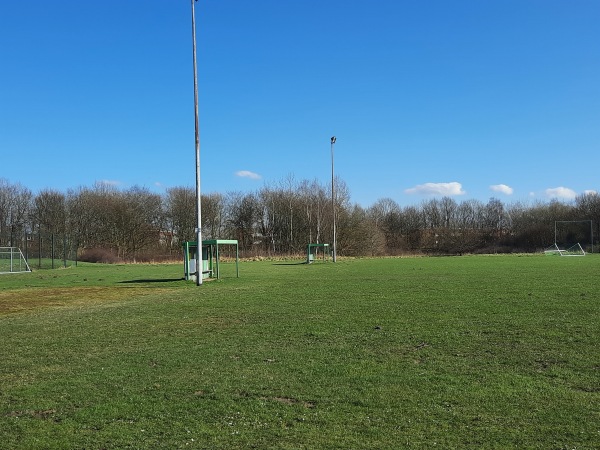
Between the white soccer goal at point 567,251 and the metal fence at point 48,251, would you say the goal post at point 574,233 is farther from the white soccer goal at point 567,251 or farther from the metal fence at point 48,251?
the metal fence at point 48,251

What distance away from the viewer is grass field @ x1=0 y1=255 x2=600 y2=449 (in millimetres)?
4773

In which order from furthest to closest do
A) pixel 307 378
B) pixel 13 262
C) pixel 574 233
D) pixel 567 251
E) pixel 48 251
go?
1. pixel 574 233
2. pixel 567 251
3. pixel 48 251
4. pixel 13 262
5. pixel 307 378

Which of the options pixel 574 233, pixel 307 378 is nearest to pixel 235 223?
pixel 574 233

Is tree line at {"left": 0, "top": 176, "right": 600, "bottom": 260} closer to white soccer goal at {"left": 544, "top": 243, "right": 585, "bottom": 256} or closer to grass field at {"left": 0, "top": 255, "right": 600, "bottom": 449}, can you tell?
white soccer goal at {"left": 544, "top": 243, "right": 585, "bottom": 256}

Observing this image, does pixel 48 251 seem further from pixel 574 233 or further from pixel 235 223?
pixel 574 233

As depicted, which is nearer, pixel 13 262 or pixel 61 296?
pixel 61 296

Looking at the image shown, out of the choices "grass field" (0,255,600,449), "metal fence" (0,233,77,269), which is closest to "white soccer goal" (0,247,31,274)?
"metal fence" (0,233,77,269)

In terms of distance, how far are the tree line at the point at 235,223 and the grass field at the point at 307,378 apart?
4744 centimetres

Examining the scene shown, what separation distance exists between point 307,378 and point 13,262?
132 ft

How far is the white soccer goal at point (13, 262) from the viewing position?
39.3 metres

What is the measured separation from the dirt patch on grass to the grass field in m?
2.65

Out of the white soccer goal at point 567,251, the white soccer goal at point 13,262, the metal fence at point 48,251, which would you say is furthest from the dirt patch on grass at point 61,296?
the white soccer goal at point 567,251

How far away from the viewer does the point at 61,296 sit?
19406 millimetres

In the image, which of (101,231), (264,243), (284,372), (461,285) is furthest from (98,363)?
(264,243)
